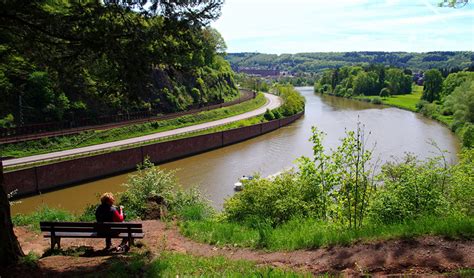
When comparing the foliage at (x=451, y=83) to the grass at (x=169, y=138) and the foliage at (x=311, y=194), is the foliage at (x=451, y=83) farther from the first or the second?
the foliage at (x=311, y=194)

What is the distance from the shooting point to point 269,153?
3594cm

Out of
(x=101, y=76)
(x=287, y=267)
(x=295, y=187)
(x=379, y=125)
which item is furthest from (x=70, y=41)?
(x=379, y=125)

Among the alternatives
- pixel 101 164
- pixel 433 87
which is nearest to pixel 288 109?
pixel 433 87

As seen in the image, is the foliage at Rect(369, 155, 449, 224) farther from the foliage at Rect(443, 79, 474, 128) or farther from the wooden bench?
the foliage at Rect(443, 79, 474, 128)

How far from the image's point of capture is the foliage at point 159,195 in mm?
10898

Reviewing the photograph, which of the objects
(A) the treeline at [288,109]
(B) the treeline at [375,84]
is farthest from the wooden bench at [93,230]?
(B) the treeline at [375,84]

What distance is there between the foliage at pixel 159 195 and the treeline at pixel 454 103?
20249mm

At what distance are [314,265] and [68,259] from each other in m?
4.03

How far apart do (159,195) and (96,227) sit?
183 inches

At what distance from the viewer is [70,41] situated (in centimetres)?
695

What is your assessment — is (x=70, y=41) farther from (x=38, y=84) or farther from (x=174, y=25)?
(x=38, y=84)

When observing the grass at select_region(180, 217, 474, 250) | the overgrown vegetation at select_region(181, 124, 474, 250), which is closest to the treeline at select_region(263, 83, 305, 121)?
the overgrown vegetation at select_region(181, 124, 474, 250)

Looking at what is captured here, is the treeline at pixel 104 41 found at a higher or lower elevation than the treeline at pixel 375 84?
higher

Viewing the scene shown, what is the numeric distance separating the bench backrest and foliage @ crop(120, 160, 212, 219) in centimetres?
310
